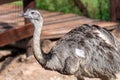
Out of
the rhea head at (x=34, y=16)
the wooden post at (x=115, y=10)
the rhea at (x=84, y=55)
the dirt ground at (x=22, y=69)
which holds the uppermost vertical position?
the rhea head at (x=34, y=16)

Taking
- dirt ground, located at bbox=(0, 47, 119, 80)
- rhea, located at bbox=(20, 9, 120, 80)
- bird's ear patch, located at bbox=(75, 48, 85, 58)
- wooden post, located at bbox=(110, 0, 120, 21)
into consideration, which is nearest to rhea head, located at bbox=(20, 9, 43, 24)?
rhea, located at bbox=(20, 9, 120, 80)

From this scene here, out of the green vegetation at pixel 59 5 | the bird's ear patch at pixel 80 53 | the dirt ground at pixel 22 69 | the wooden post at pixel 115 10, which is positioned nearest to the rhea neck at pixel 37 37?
the bird's ear patch at pixel 80 53

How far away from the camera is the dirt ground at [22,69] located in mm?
7734

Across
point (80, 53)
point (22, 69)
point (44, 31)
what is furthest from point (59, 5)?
point (80, 53)

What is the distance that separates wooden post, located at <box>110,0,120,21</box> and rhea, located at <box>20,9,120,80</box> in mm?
2793

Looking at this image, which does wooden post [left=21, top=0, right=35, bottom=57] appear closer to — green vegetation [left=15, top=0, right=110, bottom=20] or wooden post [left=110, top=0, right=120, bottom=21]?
green vegetation [left=15, top=0, right=110, bottom=20]

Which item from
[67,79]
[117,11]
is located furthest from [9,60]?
[117,11]

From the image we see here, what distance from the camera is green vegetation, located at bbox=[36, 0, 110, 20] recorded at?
954 cm

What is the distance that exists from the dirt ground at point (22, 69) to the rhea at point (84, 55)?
71 cm

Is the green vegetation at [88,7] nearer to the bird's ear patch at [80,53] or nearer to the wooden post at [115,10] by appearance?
the wooden post at [115,10]

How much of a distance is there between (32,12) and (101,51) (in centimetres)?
102

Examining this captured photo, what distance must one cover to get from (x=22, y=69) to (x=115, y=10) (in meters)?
2.33

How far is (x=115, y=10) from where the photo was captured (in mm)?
9375

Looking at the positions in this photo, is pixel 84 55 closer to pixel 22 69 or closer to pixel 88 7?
pixel 22 69
